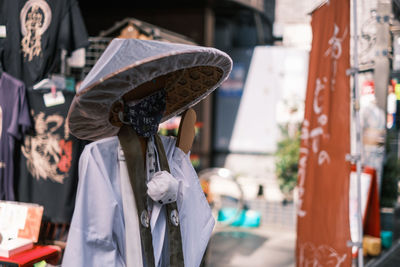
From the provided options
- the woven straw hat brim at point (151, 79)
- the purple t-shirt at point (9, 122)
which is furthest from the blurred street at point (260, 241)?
the woven straw hat brim at point (151, 79)

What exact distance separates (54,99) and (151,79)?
1.54 m

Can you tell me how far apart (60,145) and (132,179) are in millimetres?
1545

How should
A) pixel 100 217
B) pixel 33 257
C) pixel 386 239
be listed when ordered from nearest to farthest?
pixel 100 217 → pixel 33 257 → pixel 386 239

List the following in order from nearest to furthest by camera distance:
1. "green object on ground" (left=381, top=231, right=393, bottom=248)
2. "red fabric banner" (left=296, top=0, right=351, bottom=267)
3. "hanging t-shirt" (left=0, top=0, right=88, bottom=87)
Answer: "hanging t-shirt" (left=0, top=0, right=88, bottom=87) < "red fabric banner" (left=296, top=0, right=351, bottom=267) < "green object on ground" (left=381, top=231, right=393, bottom=248)

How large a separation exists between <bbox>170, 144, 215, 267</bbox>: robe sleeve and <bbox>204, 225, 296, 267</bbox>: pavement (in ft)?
7.89

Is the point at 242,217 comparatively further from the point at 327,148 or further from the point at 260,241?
the point at 327,148

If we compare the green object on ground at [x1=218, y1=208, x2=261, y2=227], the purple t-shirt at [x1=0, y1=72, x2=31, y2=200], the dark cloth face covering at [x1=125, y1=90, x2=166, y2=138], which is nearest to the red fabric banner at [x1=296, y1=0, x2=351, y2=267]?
the dark cloth face covering at [x1=125, y1=90, x2=166, y2=138]

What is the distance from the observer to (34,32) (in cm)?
305

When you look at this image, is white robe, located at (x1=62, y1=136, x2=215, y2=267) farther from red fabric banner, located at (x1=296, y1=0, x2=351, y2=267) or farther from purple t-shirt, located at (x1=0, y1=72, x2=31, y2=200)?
red fabric banner, located at (x1=296, y1=0, x2=351, y2=267)

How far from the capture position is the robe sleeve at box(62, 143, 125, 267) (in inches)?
69.8

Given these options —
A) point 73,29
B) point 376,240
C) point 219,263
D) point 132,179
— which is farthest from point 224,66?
point 376,240

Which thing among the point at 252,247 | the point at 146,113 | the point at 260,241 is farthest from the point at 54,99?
the point at 260,241

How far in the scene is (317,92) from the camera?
351cm

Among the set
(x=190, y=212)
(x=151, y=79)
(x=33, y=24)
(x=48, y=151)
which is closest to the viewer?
(x=151, y=79)
